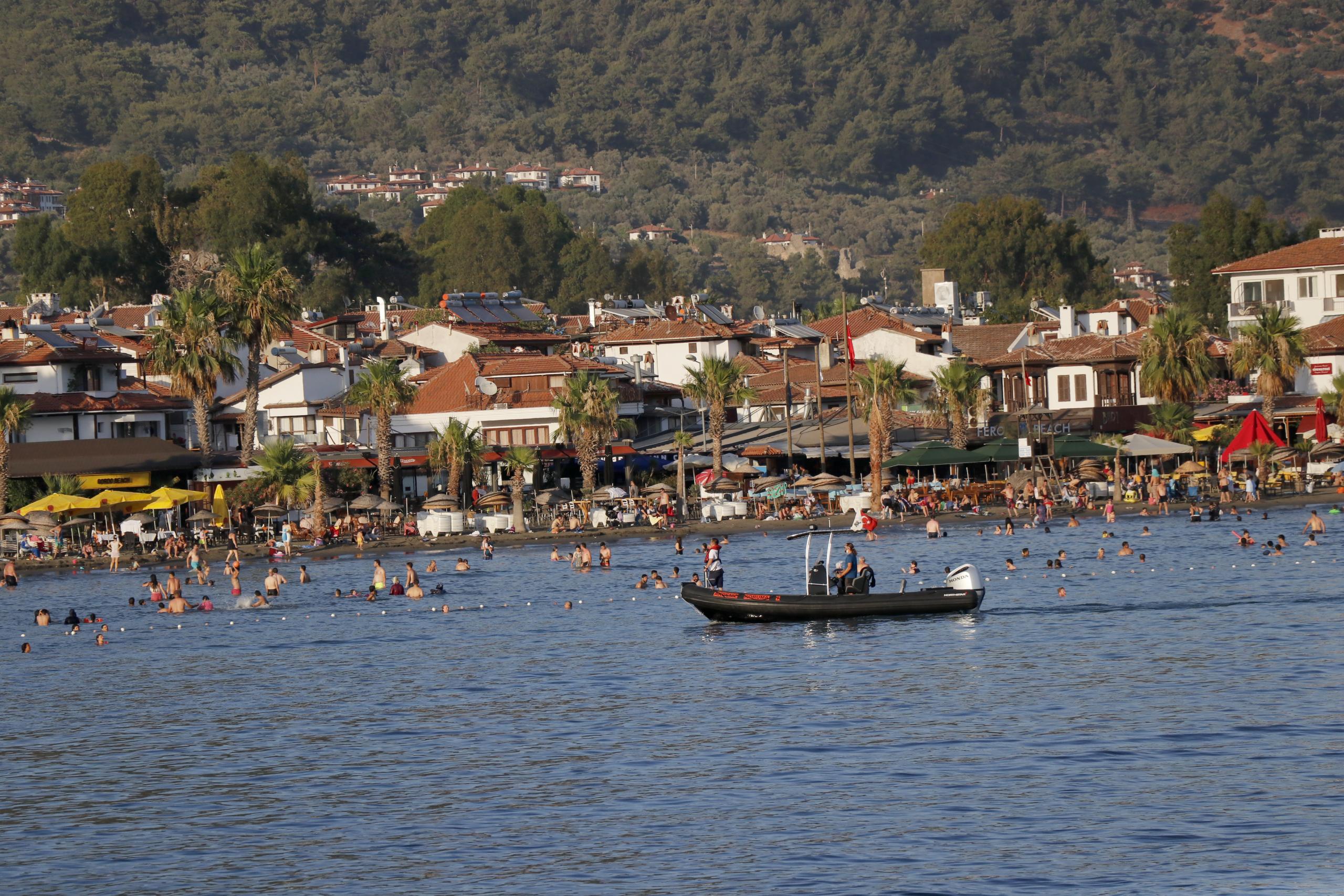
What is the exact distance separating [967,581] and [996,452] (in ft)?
122

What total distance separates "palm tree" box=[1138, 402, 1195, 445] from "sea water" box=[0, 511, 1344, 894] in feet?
89.3

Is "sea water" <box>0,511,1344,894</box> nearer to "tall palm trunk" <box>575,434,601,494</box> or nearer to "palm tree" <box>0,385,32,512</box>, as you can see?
"palm tree" <box>0,385,32,512</box>

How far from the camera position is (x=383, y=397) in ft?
267

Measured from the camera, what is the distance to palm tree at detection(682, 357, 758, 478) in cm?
8550

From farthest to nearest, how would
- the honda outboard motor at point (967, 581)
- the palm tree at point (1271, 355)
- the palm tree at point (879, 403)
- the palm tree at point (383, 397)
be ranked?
the palm tree at point (1271, 355) < the palm tree at point (383, 397) < the palm tree at point (879, 403) < the honda outboard motor at point (967, 581)

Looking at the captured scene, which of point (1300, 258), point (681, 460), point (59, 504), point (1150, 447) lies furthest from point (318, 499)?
point (1300, 258)

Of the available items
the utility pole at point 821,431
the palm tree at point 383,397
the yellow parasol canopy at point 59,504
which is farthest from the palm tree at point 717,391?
the yellow parasol canopy at point 59,504

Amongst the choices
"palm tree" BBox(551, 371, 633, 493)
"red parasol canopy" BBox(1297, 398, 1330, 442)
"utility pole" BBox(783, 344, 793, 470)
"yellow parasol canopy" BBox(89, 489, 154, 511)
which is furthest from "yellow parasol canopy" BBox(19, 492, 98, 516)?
"red parasol canopy" BBox(1297, 398, 1330, 442)

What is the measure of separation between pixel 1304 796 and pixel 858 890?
7.61 metres

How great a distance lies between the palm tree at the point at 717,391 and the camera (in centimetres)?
8550

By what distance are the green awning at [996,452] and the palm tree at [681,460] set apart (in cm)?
1209

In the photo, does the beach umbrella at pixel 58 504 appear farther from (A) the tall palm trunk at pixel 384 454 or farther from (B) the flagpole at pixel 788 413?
(B) the flagpole at pixel 788 413

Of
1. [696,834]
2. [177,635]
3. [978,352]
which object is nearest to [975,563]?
[177,635]

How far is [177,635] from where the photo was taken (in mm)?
55812
